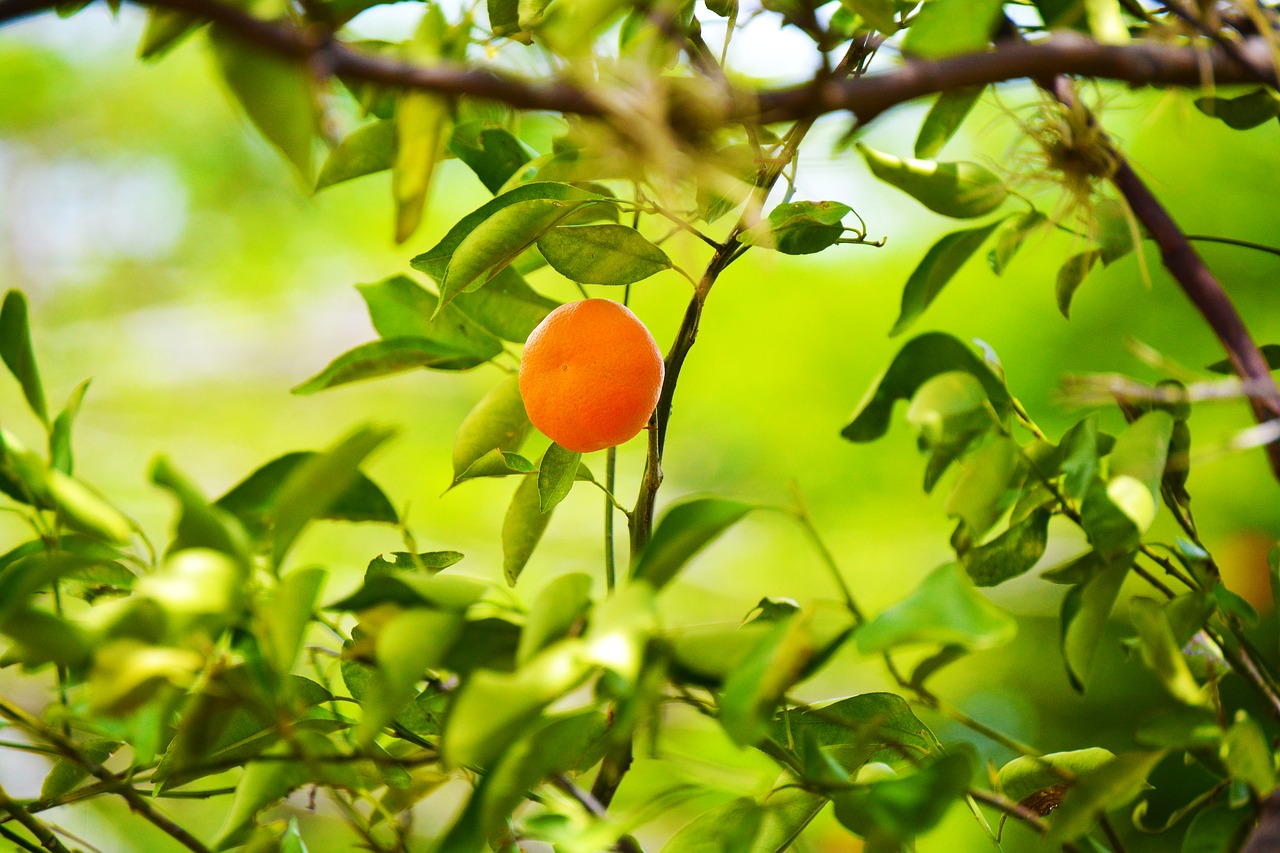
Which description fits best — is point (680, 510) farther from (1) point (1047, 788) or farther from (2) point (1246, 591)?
(2) point (1246, 591)

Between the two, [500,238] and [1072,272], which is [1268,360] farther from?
[500,238]

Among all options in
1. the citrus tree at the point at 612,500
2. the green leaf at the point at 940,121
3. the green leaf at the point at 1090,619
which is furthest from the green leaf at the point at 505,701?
the green leaf at the point at 940,121

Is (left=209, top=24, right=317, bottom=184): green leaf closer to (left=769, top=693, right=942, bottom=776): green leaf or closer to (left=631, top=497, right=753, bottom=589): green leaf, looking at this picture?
(left=631, top=497, right=753, bottom=589): green leaf

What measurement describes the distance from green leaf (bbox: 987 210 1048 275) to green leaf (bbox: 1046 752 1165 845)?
0.24 meters

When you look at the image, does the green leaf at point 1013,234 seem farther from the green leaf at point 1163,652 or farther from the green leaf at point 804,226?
the green leaf at point 1163,652

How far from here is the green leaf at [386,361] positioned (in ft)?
1.63

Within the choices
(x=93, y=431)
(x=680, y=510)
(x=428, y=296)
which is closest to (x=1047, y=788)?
(x=680, y=510)

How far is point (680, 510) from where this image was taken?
0.30m

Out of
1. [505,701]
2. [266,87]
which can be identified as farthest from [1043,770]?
[266,87]

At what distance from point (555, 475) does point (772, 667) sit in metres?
0.23

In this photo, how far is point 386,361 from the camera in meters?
0.51

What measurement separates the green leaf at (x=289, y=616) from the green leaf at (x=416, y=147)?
11cm

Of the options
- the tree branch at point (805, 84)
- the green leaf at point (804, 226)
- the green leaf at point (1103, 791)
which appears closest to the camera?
the tree branch at point (805, 84)

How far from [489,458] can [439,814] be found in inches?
59.2
